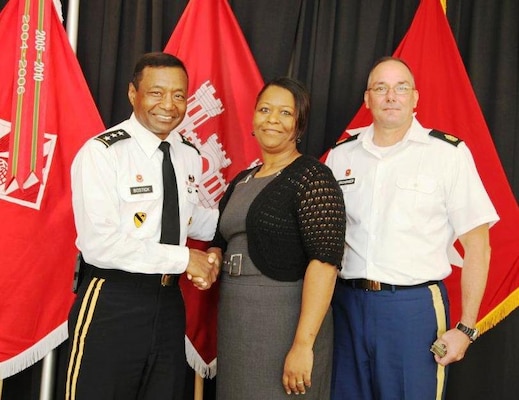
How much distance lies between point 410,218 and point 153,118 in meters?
0.97

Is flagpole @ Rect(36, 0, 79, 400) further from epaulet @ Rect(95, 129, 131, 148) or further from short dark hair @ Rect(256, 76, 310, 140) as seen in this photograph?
short dark hair @ Rect(256, 76, 310, 140)

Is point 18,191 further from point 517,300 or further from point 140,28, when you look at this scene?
point 517,300

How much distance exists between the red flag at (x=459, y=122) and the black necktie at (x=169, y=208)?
98cm

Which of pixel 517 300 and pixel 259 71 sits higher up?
pixel 259 71

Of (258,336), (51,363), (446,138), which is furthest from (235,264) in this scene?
(51,363)

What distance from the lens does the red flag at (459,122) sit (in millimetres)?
2264

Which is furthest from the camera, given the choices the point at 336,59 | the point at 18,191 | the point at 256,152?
the point at 336,59

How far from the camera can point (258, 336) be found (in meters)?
1.66

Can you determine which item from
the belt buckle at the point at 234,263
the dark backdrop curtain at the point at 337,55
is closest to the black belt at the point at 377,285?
the belt buckle at the point at 234,263

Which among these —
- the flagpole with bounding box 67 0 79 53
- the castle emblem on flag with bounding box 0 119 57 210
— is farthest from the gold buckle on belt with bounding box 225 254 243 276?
the flagpole with bounding box 67 0 79 53

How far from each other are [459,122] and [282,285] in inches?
49.7

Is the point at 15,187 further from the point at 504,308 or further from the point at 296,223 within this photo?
the point at 504,308

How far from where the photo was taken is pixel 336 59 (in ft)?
8.55

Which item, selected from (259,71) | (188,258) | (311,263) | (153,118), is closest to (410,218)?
(311,263)
